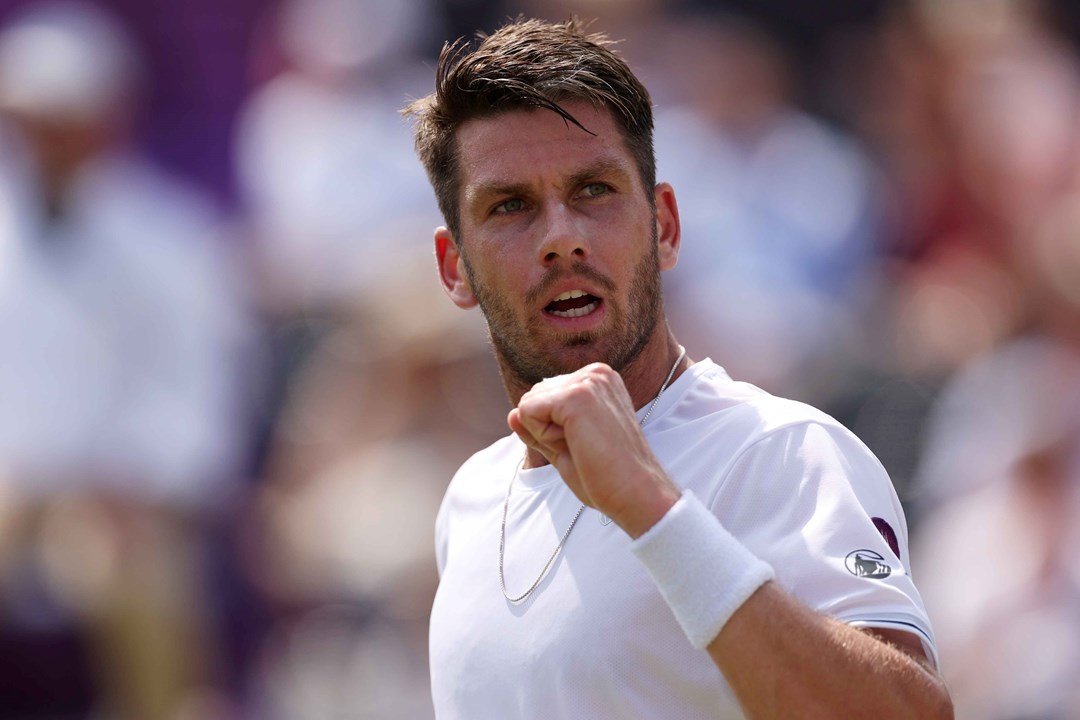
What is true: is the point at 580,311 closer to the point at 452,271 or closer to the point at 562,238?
the point at 562,238

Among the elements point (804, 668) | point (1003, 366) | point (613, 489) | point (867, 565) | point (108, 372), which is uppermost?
point (108, 372)

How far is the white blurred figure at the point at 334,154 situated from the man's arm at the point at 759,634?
13.5 ft

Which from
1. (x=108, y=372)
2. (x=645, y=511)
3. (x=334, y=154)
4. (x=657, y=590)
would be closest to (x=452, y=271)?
(x=657, y=590)

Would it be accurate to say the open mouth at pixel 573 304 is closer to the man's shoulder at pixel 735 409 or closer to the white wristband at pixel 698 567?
the man's shoulder at pixel 735 409

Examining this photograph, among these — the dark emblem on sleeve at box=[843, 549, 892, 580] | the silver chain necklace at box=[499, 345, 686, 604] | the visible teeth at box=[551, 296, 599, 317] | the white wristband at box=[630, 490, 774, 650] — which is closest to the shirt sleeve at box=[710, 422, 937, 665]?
the dark emblem on sleeve at box=[843, 549, 892, 580]

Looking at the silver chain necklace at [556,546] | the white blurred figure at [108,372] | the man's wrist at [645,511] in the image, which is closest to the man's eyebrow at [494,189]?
the silver chain necklace at [556,546]

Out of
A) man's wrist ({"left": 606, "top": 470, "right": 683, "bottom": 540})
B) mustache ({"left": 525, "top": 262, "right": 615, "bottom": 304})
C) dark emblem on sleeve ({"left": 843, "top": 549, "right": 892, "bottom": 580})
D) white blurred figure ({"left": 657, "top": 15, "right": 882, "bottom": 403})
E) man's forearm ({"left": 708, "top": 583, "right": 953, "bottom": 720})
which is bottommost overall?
man's forearm ({"left": 708, "top": 583, "right": 953, "bottom": 720})

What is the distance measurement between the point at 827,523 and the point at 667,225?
90 centimetres

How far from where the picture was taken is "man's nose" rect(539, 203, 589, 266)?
2.50m

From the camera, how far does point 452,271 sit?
295 centimetres

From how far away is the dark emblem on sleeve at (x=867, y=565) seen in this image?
81.0 inches

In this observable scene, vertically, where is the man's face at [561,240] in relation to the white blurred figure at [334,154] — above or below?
below

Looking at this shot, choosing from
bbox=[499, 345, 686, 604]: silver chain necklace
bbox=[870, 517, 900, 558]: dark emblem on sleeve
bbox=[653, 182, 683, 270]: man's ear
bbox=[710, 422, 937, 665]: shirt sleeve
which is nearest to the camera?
bbox=[710, 422, 937, 665]: shirt sleeve

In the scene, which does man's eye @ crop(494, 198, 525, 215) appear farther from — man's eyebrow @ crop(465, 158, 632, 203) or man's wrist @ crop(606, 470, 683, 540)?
man's wrist @ crop(606, 470, 683, 540)
